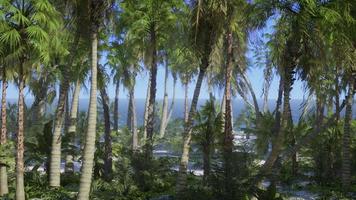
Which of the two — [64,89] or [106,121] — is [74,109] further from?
[64,89]

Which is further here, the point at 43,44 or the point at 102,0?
the point at 43,44

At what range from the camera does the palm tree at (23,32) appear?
12.5 m

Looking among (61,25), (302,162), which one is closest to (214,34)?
(61,25)

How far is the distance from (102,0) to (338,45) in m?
6.40

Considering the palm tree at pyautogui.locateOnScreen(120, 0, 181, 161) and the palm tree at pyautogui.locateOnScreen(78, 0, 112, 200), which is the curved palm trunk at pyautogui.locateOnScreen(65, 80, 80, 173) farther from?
the palm tree at pyautogui.locateOnScreen(78, 0, 112, 200)

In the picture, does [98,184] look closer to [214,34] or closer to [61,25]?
[61,25]

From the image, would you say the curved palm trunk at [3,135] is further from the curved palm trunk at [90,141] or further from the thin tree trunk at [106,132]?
the thin tree trunk at [106,132]

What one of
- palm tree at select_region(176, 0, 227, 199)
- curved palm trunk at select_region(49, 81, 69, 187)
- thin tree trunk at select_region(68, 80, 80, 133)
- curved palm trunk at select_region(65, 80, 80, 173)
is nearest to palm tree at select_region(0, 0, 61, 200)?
curved palm trunk at select_region(49, 81, 69, 187)

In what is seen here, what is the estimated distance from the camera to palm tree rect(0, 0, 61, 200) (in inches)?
493

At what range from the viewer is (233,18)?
47.0 feet

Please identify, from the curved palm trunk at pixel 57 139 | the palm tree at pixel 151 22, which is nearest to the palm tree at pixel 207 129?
the palm tree at pixel 151 22

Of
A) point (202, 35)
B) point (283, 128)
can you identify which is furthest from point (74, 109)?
point (283, 128)

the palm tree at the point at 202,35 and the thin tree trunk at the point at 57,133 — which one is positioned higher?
the palm tree at the point at 202,35

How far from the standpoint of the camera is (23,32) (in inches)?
505
